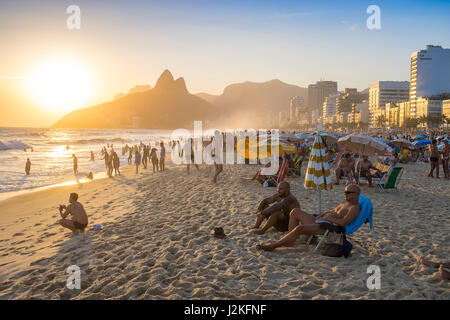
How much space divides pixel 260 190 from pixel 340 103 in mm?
176496

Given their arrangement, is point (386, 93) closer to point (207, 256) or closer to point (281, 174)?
point (281, 174)

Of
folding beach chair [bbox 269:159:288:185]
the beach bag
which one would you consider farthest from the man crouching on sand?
folding beach chair [bbox 269:159:288:185]

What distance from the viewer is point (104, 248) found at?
485cm

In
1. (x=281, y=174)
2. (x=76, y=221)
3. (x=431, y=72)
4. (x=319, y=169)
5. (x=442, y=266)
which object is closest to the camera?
(x=442, y=266)

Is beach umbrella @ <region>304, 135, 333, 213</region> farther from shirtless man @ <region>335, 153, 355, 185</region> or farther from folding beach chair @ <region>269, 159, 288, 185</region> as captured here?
shirtless man @ <region>335, 153, 355, 185</region>

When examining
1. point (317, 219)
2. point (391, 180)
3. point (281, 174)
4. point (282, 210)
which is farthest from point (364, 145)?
point (317, 219)

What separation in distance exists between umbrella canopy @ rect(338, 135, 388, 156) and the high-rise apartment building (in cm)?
13244

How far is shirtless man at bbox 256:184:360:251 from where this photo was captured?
4195 millimetres

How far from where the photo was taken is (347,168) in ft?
32.4

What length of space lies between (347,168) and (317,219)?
6.09 metres

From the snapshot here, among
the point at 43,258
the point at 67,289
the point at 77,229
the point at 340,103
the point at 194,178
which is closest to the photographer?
the point at 67,289
